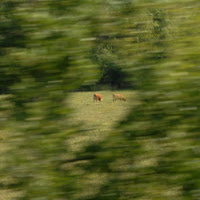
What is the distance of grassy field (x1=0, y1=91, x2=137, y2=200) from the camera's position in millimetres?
4070

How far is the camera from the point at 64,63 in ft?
13.1

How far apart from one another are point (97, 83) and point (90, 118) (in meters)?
0.23

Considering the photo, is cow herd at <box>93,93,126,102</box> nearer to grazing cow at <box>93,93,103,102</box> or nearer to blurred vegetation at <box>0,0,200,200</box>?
grazing cow at <box>93,93,103,102</box>

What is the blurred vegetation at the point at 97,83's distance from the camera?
397 cm

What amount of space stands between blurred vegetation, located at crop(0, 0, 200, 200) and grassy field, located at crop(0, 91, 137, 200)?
1.4 inches

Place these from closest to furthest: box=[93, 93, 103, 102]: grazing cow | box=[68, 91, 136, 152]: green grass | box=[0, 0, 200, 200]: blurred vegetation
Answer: box=[0, 0, 200, 200]: blurred vegetation → box=[68, 91, 136, 152]: green grass → box=[93, 93, 103, 102]: grazing cow

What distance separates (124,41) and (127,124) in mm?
532

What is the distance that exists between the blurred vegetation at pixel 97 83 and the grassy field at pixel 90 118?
0.12 ft

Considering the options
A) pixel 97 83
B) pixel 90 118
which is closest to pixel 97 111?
pixel 90 118

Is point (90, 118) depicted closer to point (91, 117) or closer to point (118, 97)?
Answer: point (91, 117)

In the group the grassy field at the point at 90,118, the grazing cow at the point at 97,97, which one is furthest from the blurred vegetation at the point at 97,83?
the grazing cow at the point at 97,97

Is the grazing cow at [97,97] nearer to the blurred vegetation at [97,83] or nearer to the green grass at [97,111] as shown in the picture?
the green grass at [97,111]

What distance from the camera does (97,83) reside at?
415 centimetres

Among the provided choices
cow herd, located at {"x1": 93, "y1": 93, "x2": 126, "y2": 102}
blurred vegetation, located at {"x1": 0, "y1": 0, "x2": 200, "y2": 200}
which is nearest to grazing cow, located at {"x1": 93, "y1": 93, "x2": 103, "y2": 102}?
cow herd, located at {"x1": 93, "y1": 93, "x2": 126, "y2": 102}
